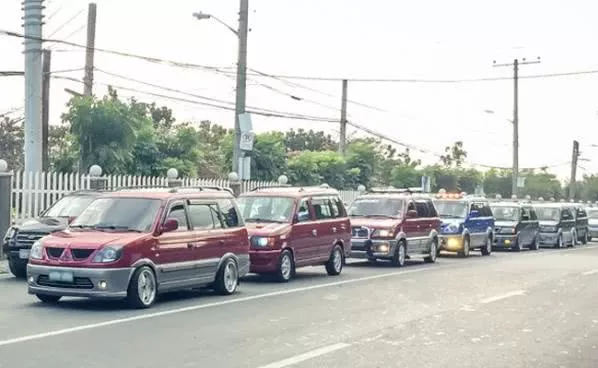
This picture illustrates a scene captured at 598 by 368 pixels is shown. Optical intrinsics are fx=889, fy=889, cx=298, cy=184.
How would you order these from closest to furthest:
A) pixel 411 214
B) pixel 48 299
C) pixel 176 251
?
pixel 48 299 → pixel 176 251 → pixel 411 214

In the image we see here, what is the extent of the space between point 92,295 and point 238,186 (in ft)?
49.0

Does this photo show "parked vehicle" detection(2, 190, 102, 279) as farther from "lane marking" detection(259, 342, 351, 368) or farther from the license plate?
"lane marking" detection(259, 342, 351, 368)

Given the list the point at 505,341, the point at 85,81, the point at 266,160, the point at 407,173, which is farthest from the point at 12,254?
the point at 407,173

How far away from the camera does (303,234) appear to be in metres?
17.9

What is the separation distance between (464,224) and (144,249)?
17598 millimetres

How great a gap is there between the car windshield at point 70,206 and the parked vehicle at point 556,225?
24154 mm

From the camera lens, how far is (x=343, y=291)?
16000mm

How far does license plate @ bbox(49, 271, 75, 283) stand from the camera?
1213 cm

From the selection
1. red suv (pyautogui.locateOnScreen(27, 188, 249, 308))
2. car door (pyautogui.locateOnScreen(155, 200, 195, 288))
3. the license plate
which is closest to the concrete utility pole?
red suv (pyautogui.locateOnScreen(27, 188, 249, 308))

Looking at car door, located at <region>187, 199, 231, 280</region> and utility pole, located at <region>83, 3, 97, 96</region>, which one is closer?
car door, located at <region>187, 199, 231, 280</region>

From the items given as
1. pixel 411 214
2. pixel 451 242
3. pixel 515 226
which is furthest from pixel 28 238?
pixel 515 226

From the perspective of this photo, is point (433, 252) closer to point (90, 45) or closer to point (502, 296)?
point (502, 296)

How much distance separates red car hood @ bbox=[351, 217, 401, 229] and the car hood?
8198 mm

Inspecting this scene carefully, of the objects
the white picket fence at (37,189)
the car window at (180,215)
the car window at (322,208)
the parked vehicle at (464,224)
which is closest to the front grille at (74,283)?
the car window at (180,215)
